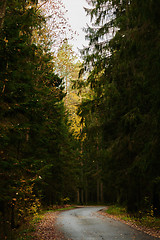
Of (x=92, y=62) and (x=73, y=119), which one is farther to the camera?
(x=73, y=119)

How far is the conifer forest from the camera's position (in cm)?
733

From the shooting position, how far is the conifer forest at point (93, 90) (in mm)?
7332

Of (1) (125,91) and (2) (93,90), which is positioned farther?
(2) (93,90)

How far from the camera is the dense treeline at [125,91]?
23.8ft

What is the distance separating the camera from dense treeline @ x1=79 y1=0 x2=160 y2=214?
726cm

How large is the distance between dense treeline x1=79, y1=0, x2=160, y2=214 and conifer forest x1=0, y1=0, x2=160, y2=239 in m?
0.03

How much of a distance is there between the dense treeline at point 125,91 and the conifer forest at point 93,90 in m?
0.03

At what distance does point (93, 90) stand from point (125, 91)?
3.35 meters

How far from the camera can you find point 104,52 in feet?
41.9

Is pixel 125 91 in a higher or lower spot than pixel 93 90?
lower

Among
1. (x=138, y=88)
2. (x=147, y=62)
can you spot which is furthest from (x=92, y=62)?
(x=147, y=62)

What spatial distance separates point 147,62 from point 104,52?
6693 mm

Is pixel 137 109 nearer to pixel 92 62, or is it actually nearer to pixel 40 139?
pixel 92 62

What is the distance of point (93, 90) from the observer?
45.0 feet
